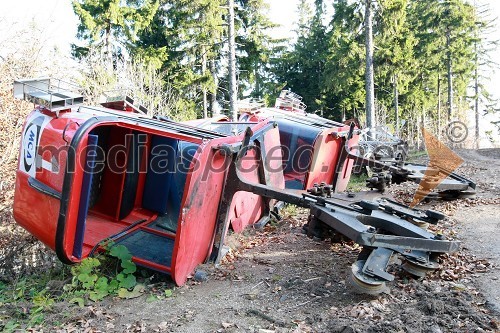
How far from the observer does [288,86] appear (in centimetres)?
3456

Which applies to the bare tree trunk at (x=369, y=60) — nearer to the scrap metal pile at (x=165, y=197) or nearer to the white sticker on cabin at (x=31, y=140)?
the scrap metal pile at (x=165, y=197)

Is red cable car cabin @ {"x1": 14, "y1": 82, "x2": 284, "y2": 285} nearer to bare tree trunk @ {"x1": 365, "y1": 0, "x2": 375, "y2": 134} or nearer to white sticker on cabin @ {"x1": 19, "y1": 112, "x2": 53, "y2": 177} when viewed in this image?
white sticker on cabin @ {"x1": 19, "y1": 112, "x2": 53, "y2": 177}

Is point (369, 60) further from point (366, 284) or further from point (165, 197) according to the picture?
point (366, 284)

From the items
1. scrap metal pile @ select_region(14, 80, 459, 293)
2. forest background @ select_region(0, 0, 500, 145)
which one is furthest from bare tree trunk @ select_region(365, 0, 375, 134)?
scrap metal pile @ select_region(14, 80, 459, 293)

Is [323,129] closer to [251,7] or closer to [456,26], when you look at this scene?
[251,7]

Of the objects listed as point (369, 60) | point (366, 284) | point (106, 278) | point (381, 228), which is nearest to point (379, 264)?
point (366, 284)

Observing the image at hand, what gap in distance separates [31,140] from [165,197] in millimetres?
1948

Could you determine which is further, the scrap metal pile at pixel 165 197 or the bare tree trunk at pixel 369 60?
the bare tree trunk at pixel 369 60

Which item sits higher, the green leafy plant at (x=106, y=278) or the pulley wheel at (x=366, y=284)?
the pulley wheel at (x=366, y=284)

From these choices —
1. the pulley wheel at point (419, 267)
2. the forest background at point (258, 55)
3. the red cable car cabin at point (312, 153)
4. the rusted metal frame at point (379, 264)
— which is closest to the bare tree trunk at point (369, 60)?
the forest background at point (258, 55)

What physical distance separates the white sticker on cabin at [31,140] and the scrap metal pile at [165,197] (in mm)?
15

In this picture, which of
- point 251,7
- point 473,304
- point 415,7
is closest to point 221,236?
point 473,304

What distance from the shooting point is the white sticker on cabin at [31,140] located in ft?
16.3

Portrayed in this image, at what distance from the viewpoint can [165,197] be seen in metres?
6.25
